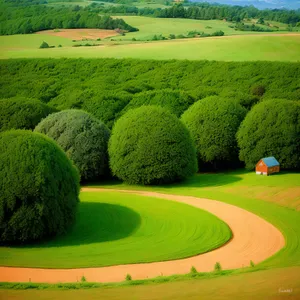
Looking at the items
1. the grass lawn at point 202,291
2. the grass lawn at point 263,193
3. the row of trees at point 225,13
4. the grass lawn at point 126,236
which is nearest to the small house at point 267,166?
the grass lawn at point 263,193

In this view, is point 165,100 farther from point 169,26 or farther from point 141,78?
point 169,26

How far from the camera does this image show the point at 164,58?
2410 inches

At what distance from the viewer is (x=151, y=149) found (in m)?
31.9

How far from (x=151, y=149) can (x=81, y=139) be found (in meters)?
3.90

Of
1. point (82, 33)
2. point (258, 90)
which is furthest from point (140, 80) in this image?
point (82, 33)

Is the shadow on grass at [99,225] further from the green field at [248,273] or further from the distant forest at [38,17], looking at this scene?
the distant forest at [38,17]

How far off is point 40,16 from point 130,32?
21.4 m

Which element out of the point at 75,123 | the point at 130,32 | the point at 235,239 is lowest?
the point at 235,239

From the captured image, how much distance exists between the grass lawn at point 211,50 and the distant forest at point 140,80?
82cm

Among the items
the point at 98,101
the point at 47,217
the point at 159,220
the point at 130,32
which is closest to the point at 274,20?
the point at 130,32

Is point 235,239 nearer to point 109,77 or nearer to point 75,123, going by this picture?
point 75,123

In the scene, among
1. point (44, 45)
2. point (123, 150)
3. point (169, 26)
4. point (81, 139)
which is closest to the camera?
point (123, 150)

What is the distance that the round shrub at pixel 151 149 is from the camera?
105ft

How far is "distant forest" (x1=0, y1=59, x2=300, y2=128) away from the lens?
45.5m
